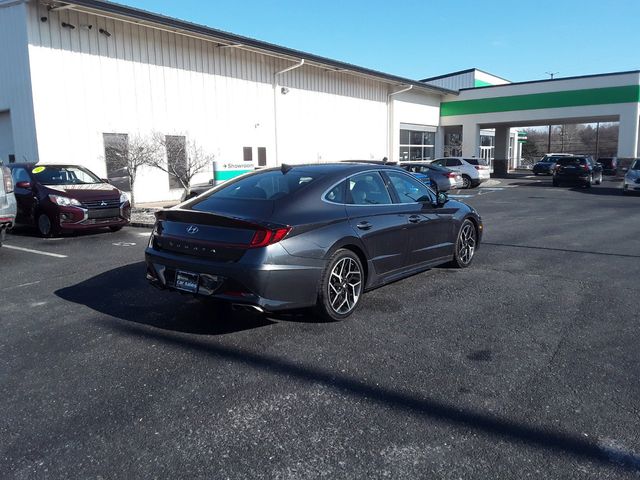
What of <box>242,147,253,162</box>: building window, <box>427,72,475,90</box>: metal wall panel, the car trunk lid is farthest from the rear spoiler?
<box>427,72,475,90</box>: metal wall panel

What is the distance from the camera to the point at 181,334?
4629 millimetres

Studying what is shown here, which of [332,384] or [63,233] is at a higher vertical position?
[63,233]

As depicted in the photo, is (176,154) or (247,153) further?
(247,153)

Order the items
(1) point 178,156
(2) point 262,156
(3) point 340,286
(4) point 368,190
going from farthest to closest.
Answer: (2) point 262,156 < (1) point 178,156 < (4) point 368,190 < (3) point 340,286

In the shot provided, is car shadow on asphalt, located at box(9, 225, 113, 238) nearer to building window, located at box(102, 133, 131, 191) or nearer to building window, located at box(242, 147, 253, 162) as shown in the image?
building window, located at box(102, 133, 131, 191)

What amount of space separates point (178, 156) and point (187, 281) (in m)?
13.5

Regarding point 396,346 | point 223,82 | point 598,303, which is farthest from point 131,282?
point 223,82

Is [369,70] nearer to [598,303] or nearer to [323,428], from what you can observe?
[598,303]

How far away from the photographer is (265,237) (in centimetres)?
432

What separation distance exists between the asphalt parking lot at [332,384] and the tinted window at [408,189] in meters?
1.06

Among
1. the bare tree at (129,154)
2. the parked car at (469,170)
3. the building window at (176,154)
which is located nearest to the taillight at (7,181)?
the bare tree at (129,154)

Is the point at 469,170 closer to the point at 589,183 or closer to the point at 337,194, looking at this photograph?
the point at 589,183

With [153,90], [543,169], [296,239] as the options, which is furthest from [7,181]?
[543,169]

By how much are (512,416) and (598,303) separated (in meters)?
2.94
